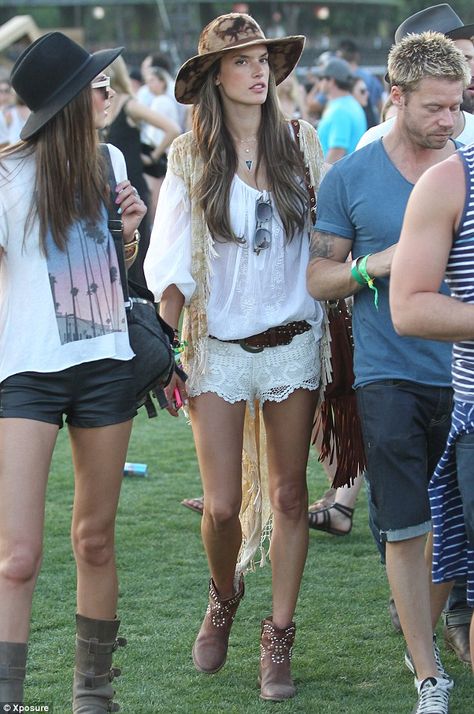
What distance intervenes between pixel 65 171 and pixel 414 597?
178cm

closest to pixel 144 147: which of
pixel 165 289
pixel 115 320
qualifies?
pixel 165 289

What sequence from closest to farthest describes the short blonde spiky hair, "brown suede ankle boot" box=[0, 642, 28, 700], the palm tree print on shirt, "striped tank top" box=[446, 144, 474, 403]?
"striped tank top" box=[446, 144, 474, 403], "brown suede ankle boot" box=[0, 642, 28, 700], the palm tree print on shirt, the short blonde spiky hair

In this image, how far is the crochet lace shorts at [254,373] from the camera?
173 inches

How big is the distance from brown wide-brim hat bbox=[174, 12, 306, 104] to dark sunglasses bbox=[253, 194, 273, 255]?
0.57m

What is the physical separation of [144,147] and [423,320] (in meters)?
7.91

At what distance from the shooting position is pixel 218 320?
4.43m

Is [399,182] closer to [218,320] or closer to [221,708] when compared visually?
[218,320]

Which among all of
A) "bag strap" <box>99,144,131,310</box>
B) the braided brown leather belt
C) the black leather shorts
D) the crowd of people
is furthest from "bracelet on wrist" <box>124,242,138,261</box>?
the braided brown leather belt

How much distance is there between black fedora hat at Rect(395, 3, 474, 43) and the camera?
530 cm

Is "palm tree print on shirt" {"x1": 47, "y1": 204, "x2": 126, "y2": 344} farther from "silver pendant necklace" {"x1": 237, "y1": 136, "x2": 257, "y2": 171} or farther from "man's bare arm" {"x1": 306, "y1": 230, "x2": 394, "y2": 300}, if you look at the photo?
"silver pendant necklace" {"x1": 237, "y1": 136, "x2": 257, "y2": 171}

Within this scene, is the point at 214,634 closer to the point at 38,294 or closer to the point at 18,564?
the point at 18,564

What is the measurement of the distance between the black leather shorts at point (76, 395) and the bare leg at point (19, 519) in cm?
5

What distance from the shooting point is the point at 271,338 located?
14.5 feet

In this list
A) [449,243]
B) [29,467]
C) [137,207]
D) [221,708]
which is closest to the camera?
[449,243]
